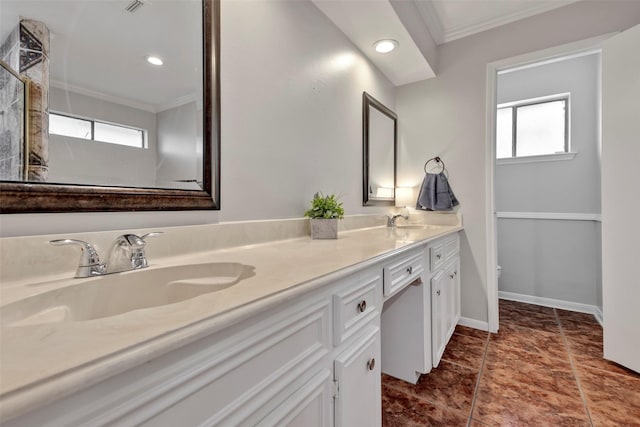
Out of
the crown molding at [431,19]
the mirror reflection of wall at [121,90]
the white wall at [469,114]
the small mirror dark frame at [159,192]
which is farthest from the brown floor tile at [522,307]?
the mirror reflection of wall at [121,90]

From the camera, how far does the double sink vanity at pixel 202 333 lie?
327mm

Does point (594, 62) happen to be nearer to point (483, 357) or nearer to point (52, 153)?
point (483, 357)

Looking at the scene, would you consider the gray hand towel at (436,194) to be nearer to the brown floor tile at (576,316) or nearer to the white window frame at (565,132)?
the white window frame at (565,132)

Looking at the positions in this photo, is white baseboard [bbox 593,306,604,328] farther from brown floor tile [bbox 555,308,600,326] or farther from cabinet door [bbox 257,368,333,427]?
cabinet door [bbox 257,368,333,427]

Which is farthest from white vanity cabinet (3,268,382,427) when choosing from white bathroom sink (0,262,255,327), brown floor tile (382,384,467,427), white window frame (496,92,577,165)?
white window frame (496,92,577,165)

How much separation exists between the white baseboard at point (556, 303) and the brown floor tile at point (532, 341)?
68 centimetres

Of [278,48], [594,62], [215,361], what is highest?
[594,62]

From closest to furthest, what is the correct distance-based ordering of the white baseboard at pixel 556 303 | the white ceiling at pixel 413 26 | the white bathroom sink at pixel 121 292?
the white bathroom sink at pixel 121 292 → the white ceiling at pixel 413 26 → the white baseboard at pixel 556 303

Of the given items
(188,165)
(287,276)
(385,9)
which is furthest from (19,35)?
(385,9)

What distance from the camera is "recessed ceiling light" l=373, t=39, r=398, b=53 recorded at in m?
1.98

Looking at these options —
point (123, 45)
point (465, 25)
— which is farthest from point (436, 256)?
point (465, 25)

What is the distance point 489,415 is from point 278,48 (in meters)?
2.04

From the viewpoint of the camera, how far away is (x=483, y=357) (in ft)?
6.27

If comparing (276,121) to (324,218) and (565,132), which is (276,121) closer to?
(324,218)
